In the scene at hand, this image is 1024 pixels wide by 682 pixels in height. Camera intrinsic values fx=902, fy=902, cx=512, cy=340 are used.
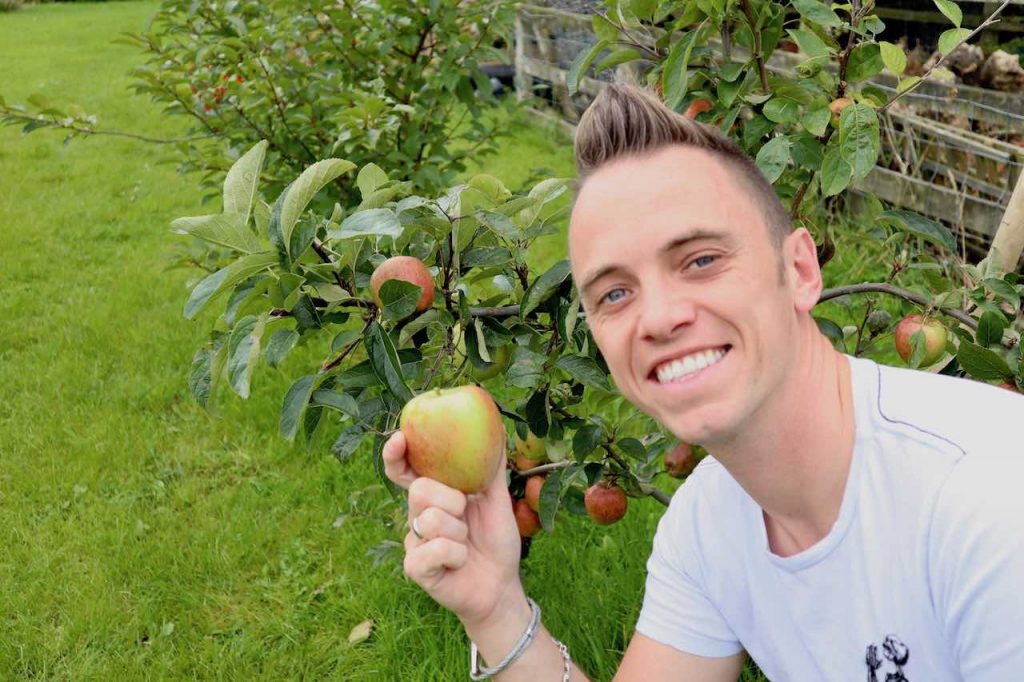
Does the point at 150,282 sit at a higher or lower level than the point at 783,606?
lower

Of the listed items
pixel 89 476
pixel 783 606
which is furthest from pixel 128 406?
pixel 783 606

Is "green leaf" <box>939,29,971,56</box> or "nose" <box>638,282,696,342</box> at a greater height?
"green leaf" <box>939,29,971,56</box>

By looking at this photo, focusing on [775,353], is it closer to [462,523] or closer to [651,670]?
[462,523]

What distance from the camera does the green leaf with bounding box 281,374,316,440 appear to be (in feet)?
4.43

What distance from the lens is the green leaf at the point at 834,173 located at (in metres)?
1.47

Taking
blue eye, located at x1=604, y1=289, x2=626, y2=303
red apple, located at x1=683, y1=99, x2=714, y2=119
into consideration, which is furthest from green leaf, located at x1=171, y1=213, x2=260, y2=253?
red apple, located at x1=683, y1=99, x2=714, y2=119

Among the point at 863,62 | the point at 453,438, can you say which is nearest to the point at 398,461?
the point at 453,438

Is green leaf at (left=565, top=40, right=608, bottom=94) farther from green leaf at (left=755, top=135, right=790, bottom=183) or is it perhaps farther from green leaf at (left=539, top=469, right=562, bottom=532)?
green leaf at (left=539, top=469, right=562, bottom=532)

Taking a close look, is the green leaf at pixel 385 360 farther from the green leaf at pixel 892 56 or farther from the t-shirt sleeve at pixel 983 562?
the green leaf at pixel 892 56

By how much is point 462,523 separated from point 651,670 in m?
0.46

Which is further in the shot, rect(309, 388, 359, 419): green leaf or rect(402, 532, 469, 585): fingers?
rect(309, 388, 359, 419): green leaf

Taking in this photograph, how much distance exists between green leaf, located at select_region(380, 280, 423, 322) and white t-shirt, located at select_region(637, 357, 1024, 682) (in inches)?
20.6

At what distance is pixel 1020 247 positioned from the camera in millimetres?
1841

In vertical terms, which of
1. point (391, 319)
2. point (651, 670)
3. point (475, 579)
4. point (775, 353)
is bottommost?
point (651, 670)
